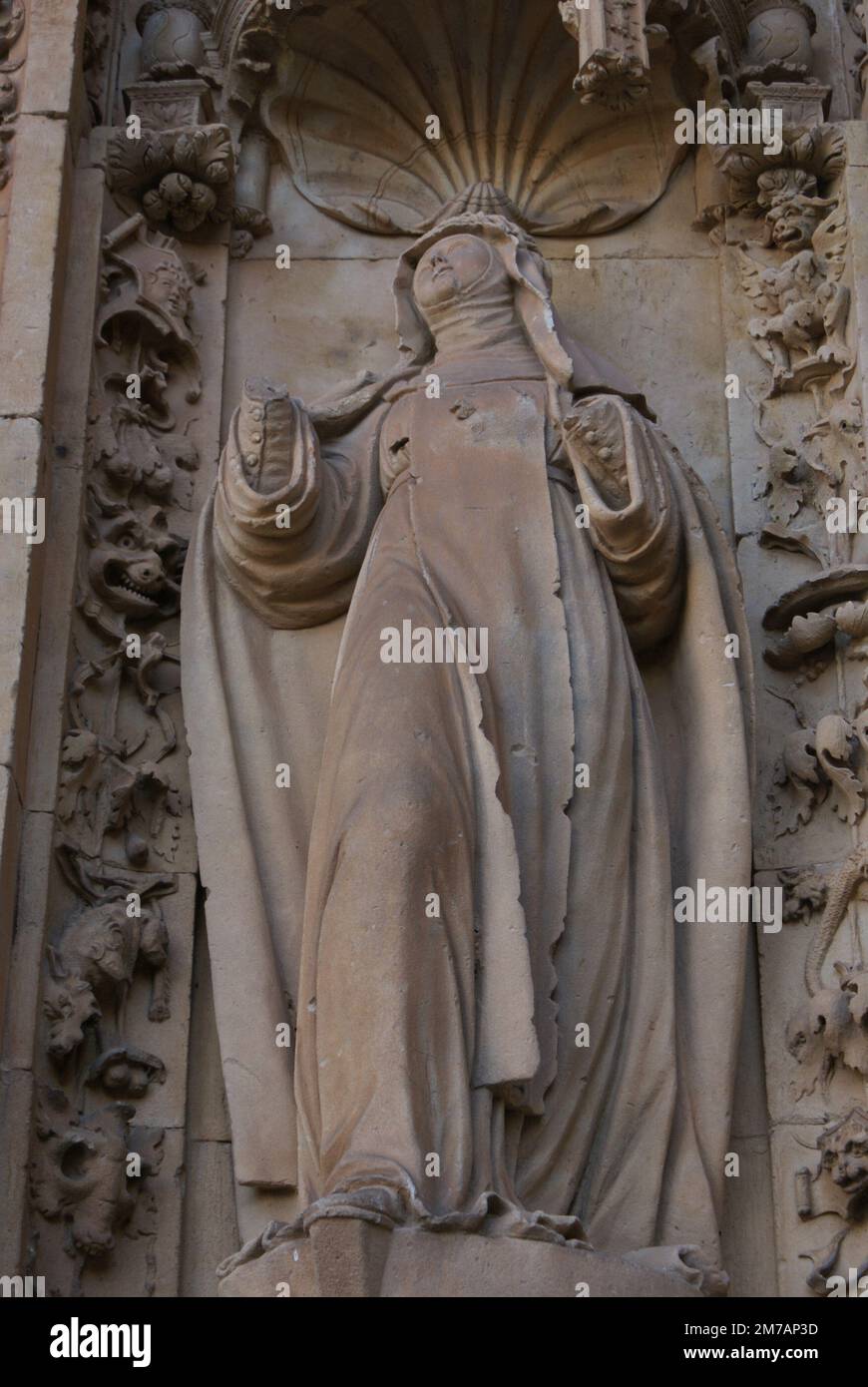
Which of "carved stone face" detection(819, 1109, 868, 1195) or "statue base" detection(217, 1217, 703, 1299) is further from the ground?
"carved stone face" detection(819, 1109, 868, 1195)

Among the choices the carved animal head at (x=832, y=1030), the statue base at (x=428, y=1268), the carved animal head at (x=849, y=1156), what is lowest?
the statue base at (x=428, y=1268)

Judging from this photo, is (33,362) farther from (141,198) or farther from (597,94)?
(597,94)

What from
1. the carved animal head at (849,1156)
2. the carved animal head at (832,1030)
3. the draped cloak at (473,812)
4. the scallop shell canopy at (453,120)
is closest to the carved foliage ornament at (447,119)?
the scallop shell canopy at (453,120)

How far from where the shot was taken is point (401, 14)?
794 cm

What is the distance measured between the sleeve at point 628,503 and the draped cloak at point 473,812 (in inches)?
0.5

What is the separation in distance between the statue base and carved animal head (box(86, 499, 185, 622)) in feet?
6.18

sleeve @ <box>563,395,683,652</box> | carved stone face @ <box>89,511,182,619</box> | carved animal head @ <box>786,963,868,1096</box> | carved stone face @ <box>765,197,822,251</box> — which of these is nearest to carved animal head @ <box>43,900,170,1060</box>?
carved stone face @ <box>89,511,182,619</box>

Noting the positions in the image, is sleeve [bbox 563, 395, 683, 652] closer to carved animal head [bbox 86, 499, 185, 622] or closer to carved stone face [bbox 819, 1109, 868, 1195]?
carved animal head [bbox 86, 499, 185, 622]

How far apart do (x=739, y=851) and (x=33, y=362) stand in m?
2.01

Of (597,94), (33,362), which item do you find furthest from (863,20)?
(33,362)

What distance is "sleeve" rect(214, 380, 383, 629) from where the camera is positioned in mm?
6688

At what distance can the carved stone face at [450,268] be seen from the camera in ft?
23.4

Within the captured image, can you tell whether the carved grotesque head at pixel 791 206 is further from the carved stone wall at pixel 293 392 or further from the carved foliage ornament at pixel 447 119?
the carved foliage ornament at pixel 447 119

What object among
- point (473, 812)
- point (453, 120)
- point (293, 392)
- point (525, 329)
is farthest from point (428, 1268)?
point (453, 120)
